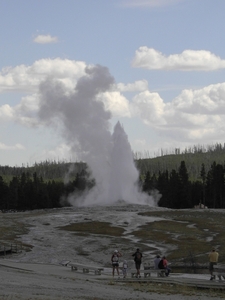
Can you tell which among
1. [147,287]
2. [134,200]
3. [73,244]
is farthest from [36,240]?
[134,200]

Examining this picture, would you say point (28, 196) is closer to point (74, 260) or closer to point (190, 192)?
point (190, 192)

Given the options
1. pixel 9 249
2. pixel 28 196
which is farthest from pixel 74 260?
pixel 28 196

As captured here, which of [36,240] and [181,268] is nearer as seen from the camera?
[181,268]

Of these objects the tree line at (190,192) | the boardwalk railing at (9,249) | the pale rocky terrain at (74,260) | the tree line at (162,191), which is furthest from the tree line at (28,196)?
the boardwalk railing at (9,249)

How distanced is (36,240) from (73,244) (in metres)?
6.28

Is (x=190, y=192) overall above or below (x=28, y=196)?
above

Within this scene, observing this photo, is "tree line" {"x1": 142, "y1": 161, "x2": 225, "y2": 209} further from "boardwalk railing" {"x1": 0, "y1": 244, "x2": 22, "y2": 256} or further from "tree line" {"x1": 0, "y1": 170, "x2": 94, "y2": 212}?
"boardwalk railing" {"x1": 0, "y1": 244, "x2": 22, "y2": 256}

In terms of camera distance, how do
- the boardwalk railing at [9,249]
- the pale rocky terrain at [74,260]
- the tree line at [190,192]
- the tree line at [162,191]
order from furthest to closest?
the tree line at [162,191] < the tree line at [190,192] < the boardwalk railing at [9,249] < the pale rocky terrain at [74,260]

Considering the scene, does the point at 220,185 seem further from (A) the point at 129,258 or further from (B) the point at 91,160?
(A) the point at 129,258

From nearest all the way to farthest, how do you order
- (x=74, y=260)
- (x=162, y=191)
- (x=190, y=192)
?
(x=74, y=260) → (x=190, y=192) → (x=162, y=191)

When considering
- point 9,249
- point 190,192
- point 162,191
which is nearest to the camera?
point 9,249

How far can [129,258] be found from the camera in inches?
2518

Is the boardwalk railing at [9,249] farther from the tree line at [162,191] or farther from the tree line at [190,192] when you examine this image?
the tree line at [190,192]

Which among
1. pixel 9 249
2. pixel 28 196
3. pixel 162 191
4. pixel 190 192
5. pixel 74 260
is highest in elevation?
pixel 162 191
